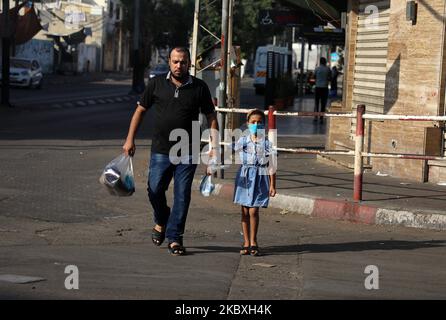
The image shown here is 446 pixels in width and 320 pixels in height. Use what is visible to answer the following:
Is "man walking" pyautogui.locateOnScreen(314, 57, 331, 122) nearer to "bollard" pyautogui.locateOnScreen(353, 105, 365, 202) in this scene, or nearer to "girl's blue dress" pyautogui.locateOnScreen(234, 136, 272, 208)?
"bollard" pyautogui.locateOnScreen(353, 105, 365, 202)

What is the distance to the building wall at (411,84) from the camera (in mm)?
14750

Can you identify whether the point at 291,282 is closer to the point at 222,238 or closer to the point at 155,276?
the point at 155,276

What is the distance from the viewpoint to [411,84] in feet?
50.4

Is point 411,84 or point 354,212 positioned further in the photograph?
point 411,84

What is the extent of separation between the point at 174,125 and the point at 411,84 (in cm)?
698

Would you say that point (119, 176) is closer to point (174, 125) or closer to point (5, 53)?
point (174, 125)

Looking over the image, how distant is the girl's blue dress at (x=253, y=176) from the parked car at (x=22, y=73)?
40.3 m

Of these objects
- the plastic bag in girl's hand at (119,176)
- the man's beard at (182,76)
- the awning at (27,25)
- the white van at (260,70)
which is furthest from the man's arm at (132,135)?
the awning at (27,25)

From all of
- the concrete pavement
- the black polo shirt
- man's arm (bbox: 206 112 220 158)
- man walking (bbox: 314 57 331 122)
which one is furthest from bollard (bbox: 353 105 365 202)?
man walking (bbox: 314 57 331 122)

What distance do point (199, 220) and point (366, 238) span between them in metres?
2.08

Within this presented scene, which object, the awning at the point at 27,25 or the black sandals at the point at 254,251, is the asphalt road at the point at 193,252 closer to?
→ the black sandals at the point at 254,251

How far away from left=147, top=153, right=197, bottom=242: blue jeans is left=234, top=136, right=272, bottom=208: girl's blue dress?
0.49 meters

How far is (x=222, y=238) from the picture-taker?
10484mm

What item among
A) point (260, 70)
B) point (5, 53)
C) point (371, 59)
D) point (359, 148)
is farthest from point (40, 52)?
point (359, 148)
